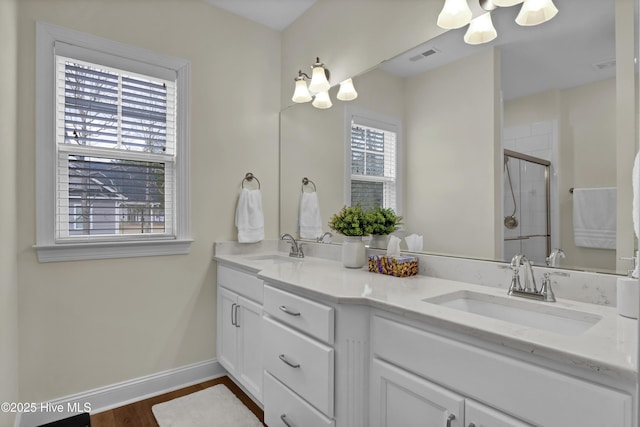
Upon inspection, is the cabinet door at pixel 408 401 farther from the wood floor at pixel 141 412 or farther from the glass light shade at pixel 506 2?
the glass light shade at pixel 506 2

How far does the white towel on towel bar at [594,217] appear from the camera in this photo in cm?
121

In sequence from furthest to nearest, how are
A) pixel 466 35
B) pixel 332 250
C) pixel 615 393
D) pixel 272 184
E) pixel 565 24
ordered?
pixel 272 184 < pixel 332 250 < pixel 466 35 < pixel 565 24 < pixel 615 393

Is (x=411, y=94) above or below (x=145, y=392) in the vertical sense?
above

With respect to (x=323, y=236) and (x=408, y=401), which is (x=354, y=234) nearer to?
(x=323, y=236)

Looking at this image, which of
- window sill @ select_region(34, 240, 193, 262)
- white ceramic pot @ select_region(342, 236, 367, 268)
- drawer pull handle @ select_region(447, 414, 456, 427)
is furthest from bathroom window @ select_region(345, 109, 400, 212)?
window sill @ select_region(34, 240, 193, 262)

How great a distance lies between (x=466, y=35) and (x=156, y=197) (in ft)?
6.76

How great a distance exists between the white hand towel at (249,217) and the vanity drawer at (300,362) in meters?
0.96

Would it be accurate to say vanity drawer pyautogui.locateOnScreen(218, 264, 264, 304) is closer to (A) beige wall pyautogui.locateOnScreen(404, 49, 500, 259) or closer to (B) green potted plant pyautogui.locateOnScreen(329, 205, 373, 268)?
(B) green potted plant pyautogui.locateOnScreen(329, 205, 373, 268)

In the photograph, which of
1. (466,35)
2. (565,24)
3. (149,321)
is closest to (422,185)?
(466,35)

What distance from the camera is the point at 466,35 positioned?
163 cm

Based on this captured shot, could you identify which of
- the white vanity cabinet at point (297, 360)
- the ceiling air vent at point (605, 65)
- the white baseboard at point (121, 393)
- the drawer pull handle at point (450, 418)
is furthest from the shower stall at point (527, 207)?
the white baseboard at point (121, 393)

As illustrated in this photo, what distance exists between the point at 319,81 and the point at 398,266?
1378mm

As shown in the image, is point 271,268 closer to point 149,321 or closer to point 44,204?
point 149,321

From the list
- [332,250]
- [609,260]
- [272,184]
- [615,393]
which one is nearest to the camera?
[615,393]
